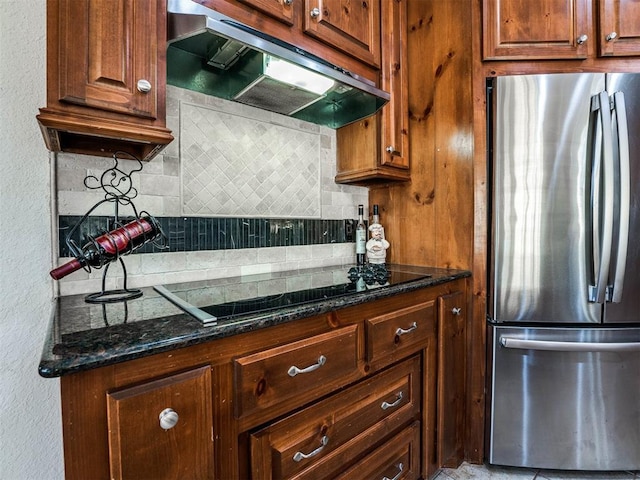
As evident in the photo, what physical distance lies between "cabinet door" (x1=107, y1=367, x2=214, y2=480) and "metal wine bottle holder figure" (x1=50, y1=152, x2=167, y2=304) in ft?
1.51

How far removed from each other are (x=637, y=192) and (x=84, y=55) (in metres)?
2.13

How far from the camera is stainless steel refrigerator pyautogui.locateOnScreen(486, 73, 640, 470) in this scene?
4.66ft

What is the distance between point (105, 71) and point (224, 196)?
654 millimetres

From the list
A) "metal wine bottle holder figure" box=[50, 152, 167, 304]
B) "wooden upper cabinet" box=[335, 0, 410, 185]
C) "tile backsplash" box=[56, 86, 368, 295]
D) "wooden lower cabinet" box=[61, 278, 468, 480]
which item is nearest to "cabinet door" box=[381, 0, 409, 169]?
"wooden upper cabinet" box=[335, 0, 410, 185]

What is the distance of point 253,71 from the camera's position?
1.25 m

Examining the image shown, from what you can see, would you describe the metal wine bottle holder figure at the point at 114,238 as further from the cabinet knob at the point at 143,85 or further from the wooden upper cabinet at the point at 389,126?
the wooden upper cabinet at the point at 389,126

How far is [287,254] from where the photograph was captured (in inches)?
65.7

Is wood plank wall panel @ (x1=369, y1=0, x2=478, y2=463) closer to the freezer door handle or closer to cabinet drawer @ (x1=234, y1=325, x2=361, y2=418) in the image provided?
the freezer door handle

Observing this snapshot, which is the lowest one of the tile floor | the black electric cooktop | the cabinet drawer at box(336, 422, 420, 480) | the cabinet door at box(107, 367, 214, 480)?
the tile floor

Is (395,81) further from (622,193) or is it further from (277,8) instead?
(622,193)

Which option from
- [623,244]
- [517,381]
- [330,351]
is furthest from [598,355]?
[330,351]

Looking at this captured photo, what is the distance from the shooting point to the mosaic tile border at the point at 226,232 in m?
1.11

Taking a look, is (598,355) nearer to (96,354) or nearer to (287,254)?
(287,254)

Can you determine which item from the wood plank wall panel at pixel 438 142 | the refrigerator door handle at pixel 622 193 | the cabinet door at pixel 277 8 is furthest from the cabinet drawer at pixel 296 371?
the refrigerator door handle at pixel 622 193
